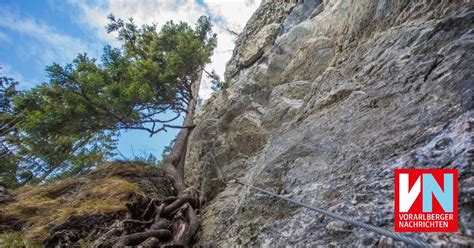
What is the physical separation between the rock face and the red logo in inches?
1.8

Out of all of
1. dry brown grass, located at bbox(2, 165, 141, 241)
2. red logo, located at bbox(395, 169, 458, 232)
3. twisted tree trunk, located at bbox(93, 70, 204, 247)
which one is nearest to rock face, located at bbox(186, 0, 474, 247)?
red logo, located at bbox(395, 169, 458, 232)

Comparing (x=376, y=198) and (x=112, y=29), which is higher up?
(x=112, y=29)

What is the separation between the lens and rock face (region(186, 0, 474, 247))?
6.15ft

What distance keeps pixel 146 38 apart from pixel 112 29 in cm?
114

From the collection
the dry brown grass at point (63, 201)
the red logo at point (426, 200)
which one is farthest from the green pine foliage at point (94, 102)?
the red logo at point (426, 200)

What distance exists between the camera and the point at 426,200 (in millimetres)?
1717

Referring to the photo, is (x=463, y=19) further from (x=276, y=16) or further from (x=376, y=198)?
(x=276, y=16)

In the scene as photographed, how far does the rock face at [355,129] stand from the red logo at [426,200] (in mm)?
46

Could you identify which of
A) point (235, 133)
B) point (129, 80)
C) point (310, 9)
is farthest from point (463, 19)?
point (129, 80)

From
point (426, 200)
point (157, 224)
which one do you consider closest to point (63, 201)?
point (157, 224)

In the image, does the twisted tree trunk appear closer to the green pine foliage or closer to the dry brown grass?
the dry brown grass

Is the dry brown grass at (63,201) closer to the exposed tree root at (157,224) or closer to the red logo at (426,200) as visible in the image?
the exposed tree root at (157,224)

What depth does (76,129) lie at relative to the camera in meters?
6.68

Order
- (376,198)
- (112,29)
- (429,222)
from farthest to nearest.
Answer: (112,29), (376,198), (429,222)
